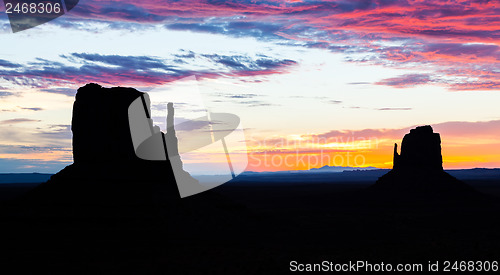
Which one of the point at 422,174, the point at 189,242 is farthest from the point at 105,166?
the point at 422,174

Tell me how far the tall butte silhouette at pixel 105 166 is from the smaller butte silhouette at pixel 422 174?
66.0 m

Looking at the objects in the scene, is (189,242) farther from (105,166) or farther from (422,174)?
(422,174)

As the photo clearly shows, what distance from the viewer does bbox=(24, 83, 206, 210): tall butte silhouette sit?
43.7 m

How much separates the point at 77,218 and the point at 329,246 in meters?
24.3

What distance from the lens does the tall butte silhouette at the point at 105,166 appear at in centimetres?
4366

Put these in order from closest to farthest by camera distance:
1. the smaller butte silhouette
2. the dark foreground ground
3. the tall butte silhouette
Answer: the dark foreground ground, the tall butte silhouette, the smaller butte silhouette

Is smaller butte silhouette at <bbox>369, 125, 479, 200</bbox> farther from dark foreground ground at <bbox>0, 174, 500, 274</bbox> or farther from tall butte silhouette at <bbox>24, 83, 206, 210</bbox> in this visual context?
tall butte silhouette at <bbox>24, 83, 206, 210</bbox>

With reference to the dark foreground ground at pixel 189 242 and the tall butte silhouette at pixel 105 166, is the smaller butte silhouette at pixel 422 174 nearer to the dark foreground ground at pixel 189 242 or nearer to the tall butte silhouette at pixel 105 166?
the dark foreground ground at pixel 189 242

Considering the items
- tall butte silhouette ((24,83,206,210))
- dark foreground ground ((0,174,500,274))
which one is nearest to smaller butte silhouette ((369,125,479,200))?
dark foreground ground ((0,174,500,274))

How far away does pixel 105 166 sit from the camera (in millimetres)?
46906

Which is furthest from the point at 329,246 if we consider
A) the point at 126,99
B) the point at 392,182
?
the point at 392,182

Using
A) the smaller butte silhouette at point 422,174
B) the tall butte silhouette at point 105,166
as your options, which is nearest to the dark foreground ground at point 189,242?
the tall butte silhouette at point 105,166

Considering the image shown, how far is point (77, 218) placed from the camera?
42.2 meters

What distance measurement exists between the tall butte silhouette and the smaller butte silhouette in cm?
6597
